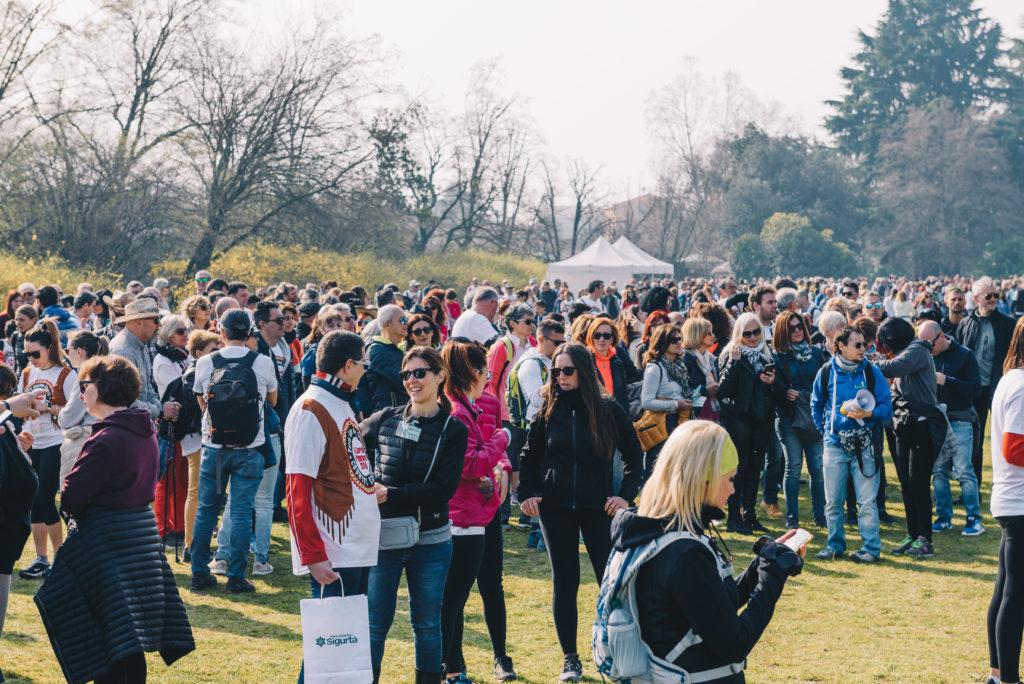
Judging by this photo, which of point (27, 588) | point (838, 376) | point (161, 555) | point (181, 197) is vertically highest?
point (181, 197)

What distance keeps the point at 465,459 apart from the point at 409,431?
0.55 m

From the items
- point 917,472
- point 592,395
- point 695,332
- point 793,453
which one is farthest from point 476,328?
point 592,395

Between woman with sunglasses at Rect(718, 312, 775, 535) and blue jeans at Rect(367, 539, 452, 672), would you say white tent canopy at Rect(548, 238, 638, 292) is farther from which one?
blue jeans at Rect(367, 539, 452, 672)

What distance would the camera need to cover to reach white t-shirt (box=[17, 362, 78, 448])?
671 centimetres

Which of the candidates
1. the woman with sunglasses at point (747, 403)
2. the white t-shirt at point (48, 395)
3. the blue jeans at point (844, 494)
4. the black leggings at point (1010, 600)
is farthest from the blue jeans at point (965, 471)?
the white t-shirt at point (48, 395)

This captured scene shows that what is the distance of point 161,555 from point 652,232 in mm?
63442

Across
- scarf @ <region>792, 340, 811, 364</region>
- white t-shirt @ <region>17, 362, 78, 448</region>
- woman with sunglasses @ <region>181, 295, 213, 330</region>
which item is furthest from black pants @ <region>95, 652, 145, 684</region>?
scarf @ <region>792, 340, 811, 364</region>

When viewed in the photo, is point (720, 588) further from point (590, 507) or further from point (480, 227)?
point (480, 227)

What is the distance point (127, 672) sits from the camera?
422 cm

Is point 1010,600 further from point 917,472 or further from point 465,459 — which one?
point 917,472

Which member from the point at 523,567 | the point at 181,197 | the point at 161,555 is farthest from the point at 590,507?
the point at 181,197

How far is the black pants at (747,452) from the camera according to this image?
868 cm

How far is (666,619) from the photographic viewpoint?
3006mm

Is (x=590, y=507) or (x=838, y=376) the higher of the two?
(x=838, y=376)
